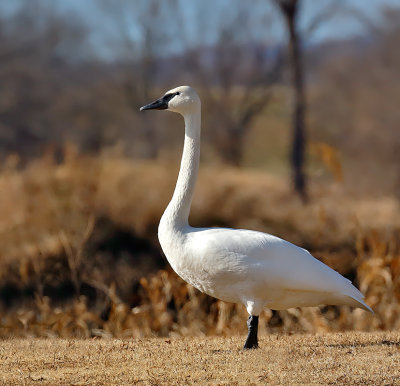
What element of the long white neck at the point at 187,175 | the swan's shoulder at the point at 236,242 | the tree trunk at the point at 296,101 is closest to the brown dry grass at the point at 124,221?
the tree trunk at the point at 296,101

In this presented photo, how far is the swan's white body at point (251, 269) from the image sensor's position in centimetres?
499

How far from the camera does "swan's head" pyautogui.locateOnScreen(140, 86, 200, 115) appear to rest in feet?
19.1

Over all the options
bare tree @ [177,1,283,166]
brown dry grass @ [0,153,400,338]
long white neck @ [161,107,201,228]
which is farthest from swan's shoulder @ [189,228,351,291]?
bare tree @ [177,1,283,166]

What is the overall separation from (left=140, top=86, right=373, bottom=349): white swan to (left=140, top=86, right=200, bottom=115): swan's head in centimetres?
98

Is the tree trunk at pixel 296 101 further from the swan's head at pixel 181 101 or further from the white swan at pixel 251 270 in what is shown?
the white swan at pixel 251 270

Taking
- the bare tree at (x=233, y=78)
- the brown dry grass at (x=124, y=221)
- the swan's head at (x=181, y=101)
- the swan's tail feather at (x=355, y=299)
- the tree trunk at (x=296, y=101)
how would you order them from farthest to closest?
the bare tree at (x=233, y=78) < the tree trunk at (x=296, y=101) < the brown dry grass at (x=124, y=221) < the swan's head at (x=181, y=101) < the swan's tail feather at (x=355, y=299)

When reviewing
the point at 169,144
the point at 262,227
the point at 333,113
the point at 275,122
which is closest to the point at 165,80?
the point at 169,144

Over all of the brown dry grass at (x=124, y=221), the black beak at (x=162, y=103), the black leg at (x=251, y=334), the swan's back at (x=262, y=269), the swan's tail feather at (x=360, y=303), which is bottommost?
the brown dry grass at (x=124, y=221)

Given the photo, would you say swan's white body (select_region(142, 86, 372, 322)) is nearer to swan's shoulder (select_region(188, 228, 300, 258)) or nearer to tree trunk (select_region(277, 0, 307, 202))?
swan's shoulder (select_region(188, 228, 300, 258))

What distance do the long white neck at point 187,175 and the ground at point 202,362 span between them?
3.45 ft

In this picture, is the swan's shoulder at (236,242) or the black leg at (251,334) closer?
the swan's shoulder at (236,242)

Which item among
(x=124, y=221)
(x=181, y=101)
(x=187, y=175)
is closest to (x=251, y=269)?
(x=187, y=175)

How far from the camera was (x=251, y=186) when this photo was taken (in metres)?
17.3

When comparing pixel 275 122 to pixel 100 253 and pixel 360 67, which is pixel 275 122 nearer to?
→ pixel 360 67
